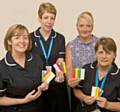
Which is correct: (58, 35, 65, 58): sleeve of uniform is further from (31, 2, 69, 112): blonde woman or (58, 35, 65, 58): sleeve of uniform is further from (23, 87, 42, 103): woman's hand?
(23, 87, 42, 103): woman's hand

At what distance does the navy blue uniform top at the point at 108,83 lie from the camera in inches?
91.7

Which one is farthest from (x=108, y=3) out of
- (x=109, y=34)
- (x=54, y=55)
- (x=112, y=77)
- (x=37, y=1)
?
(x=112, y=77)

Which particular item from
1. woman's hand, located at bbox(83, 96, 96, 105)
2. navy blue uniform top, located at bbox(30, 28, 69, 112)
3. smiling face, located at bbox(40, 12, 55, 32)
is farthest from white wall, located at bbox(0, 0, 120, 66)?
woman's hand, located at bbox(83, 96, 96, 105)

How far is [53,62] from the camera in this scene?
9.29 ft

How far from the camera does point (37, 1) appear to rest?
12.1ft

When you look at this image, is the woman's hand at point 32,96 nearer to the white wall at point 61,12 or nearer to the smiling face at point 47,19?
the smiling face at point 47,19

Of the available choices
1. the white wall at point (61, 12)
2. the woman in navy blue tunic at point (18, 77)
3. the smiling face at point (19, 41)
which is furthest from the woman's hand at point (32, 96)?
the white wall at point (61, 12)

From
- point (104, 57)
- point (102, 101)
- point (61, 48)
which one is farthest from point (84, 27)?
point (102, 101)

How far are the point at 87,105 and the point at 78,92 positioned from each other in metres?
0.14

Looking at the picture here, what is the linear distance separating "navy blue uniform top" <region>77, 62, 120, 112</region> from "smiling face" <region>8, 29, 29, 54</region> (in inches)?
21.6

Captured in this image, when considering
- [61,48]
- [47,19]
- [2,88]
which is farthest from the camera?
[61,48]

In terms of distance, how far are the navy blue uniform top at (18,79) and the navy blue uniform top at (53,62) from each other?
40cm

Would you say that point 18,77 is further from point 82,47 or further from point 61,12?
point 61,12

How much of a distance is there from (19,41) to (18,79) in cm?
29
